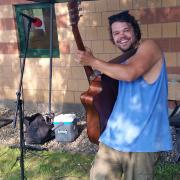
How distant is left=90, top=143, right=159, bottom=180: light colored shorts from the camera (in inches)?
108

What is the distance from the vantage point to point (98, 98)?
2.85 metres

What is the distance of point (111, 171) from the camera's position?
2.86 m

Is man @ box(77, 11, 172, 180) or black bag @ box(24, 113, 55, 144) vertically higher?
man @ box(77, 11, 172, 180)

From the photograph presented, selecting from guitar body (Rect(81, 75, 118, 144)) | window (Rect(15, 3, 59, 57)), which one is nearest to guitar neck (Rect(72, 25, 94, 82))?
guitar body (Rect(81, 75, 118, 144))

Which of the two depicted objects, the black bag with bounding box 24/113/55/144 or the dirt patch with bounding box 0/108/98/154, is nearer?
the dirt patch with bounding box 0/108/98/154

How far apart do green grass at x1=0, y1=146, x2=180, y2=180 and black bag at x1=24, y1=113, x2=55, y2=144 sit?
0.28 m

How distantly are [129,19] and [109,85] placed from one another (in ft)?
1.59

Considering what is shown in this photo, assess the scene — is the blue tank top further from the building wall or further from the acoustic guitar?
the building wall

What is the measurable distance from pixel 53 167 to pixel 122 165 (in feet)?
6.22

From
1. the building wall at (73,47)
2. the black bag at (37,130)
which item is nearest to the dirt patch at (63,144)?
the black bag at (37,130)

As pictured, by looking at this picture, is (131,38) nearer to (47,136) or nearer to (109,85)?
(109,85)

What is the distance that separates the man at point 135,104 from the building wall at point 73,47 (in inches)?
105

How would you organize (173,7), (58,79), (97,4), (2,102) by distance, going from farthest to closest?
(2,102) < (58,79) < (97,4) < (173,7)

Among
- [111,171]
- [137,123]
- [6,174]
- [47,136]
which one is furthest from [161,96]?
[47,136]
